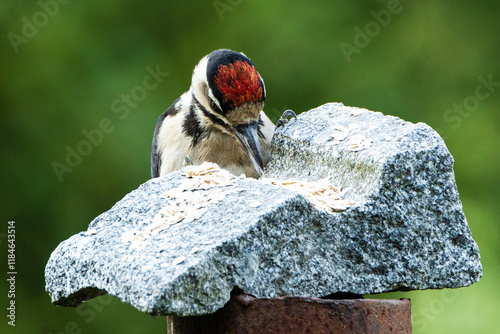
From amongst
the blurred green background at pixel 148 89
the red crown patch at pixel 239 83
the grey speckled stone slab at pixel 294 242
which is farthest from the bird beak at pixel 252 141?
the blurred green background at pixel 148 89

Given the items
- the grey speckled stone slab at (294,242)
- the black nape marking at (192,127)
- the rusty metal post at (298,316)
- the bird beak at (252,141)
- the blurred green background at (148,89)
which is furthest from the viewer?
the blurred green background at (148,89)

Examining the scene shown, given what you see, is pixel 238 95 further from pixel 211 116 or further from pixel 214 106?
pixel 211 116

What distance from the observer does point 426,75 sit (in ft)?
22.7

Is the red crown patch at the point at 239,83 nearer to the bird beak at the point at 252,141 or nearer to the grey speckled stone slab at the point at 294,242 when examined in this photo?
the bird beak at the point at 252,141

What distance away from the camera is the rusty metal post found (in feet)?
7.51

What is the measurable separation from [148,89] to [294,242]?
15.1 feet

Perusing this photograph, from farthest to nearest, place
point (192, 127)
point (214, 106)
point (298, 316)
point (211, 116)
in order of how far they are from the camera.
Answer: point (192, 127)
point (211, 116)
point (214, 106)
point (298, 316)

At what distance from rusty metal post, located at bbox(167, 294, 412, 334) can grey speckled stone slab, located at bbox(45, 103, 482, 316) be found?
4cm

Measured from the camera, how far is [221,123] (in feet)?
12.0

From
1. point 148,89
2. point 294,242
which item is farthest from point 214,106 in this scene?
point 148,89

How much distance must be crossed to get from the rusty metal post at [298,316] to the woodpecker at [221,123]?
1.01 meters

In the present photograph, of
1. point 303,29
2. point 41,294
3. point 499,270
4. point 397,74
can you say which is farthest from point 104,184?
point 499,270

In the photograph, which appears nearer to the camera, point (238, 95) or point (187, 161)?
point (238, 95)

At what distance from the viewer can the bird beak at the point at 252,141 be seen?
3318 millimetres
